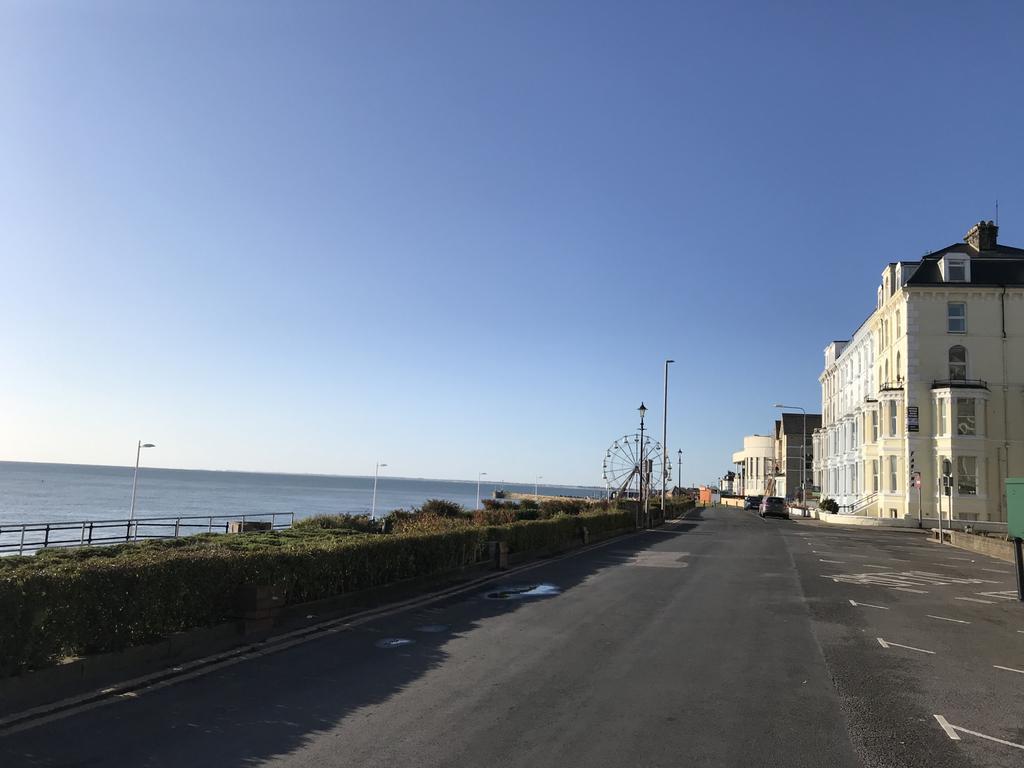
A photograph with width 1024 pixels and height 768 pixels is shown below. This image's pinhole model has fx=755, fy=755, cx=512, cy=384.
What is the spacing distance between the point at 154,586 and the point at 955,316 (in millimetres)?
49707

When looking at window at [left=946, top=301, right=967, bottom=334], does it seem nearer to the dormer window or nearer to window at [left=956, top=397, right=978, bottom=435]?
the dormer window

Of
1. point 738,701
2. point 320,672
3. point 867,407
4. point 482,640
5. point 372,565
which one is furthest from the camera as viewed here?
point 867,407

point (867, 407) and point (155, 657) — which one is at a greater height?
point (867, 407)

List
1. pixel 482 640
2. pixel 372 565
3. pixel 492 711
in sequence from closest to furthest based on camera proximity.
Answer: pixel 492 711, pixel 482 640, pixel 372 565

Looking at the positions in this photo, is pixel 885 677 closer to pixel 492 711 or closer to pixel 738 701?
pixel 738 701

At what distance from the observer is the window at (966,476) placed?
44.5 meters

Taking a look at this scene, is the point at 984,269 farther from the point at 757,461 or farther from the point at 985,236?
the point at 757,461

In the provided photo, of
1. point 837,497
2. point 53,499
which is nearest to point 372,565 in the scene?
point 837,497

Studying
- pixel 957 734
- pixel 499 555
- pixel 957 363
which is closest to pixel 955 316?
pixel 957 363

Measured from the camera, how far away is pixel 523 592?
48.5 ft

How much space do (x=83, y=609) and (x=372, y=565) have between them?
583 cm

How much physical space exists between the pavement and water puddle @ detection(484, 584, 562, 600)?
13cm

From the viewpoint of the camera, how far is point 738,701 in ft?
24.5

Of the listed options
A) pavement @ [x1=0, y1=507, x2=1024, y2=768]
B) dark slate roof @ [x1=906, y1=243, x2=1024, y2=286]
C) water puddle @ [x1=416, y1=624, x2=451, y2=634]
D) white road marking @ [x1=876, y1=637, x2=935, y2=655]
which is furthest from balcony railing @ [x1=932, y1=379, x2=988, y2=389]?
water puddle @ [x1=416, y1=624, x2=451, y2=634]
